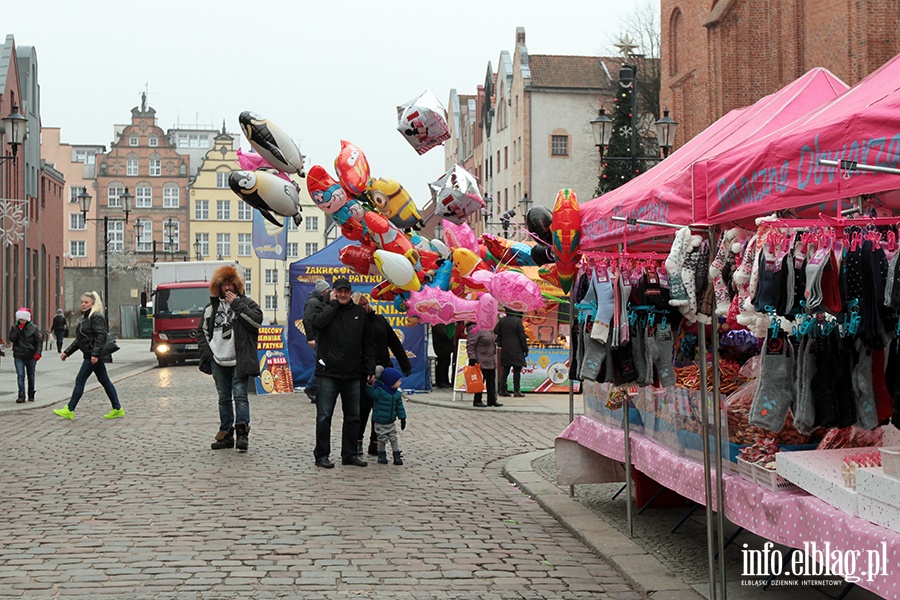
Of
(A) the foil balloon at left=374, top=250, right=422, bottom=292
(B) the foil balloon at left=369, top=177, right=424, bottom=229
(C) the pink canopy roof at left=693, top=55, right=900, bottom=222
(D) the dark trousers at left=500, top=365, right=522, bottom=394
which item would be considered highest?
(B) the foil balloon at left=369, top=177, right=424, bottom=229

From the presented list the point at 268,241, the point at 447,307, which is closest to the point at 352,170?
the point at 447,307

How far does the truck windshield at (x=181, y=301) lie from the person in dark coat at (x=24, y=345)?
13.9 m

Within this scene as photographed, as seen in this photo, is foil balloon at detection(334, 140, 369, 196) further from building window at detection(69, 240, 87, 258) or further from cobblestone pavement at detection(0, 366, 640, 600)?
building window at detection(69, 240, 87, 258)

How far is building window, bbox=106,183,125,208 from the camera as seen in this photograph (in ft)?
313

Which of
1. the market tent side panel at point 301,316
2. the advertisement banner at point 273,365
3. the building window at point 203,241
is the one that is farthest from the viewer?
the building window at point 203,241

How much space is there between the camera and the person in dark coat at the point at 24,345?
1897cm

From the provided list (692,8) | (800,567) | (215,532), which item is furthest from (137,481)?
(692,8)

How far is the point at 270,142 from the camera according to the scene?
10.8m

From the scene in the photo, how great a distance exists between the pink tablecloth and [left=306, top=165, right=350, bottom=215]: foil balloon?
4.10 m

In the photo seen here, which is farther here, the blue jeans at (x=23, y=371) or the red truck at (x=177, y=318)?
the red truck at (x=177, y=318)

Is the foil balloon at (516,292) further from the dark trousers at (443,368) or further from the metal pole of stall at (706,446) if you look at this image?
the dark trousers at (443,368)

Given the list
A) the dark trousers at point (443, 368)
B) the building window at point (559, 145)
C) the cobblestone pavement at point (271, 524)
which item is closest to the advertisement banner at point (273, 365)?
the dark trousers at point (443, 368)

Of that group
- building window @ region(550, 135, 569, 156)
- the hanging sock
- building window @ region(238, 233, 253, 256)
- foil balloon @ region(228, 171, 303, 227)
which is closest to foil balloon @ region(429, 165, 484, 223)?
foil balloon @ region(228, 171, 303, 227)

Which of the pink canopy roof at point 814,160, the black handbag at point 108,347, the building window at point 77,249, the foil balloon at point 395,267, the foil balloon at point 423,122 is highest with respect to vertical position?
the building window at point 77,249
